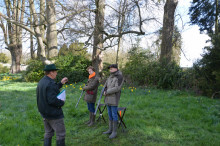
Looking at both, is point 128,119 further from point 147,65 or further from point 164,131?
point 147,65

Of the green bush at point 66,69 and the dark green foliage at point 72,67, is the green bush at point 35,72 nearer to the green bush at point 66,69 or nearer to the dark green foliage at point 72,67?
the green bush at point 66,69

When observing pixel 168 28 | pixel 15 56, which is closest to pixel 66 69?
pixel 168 28

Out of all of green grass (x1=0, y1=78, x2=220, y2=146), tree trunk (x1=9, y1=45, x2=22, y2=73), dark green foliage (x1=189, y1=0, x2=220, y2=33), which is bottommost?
green grass (x1=0, y1=78, x2=220, y2=146)

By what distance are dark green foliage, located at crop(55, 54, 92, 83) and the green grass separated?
6312 mm

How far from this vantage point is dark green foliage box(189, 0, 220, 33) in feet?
59.9

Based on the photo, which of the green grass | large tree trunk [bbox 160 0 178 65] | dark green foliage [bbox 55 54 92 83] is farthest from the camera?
dark green foliage [bbox 55 54 92 83]

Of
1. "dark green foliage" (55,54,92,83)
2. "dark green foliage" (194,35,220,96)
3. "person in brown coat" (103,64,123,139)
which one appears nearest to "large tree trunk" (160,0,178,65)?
"dark green foliage" (194,35,220,96)

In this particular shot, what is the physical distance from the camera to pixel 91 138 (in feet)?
15.2

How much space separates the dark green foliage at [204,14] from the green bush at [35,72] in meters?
16.7

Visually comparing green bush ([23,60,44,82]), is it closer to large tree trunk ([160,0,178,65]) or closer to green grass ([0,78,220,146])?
green grass ([0,78,220,146])

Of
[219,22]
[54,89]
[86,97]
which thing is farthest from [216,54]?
[219,22]

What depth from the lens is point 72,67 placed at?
14.2 meters

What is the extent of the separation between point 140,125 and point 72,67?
9.84m

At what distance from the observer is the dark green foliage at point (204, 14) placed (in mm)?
18250
